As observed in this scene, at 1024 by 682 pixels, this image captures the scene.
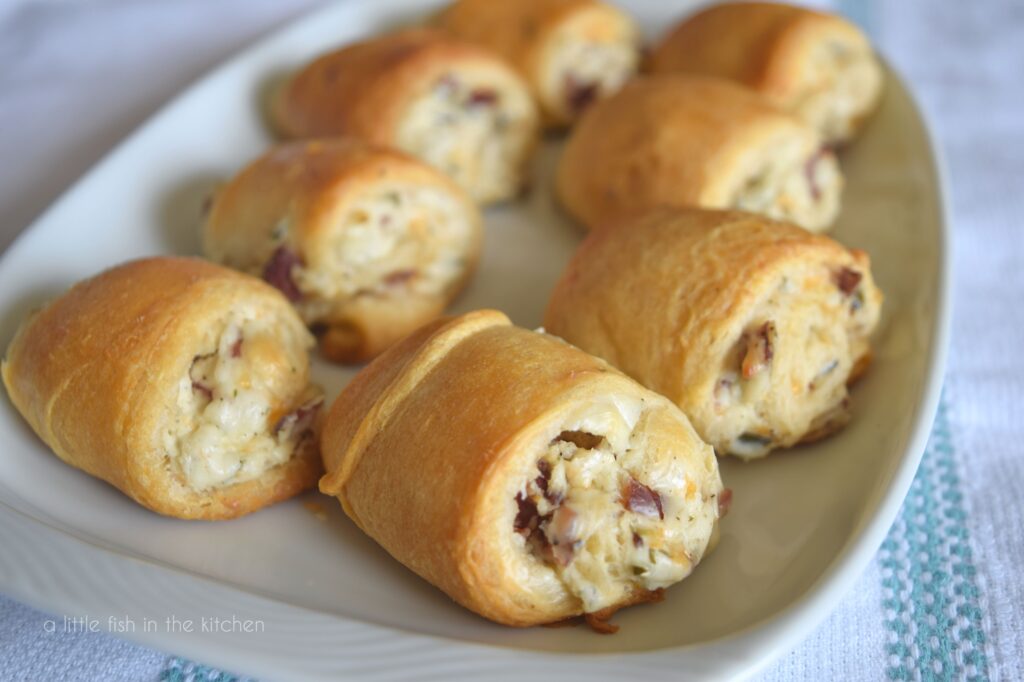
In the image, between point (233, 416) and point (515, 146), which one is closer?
point (233, 416)

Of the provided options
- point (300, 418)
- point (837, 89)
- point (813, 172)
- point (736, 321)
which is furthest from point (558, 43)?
point (300, 418)

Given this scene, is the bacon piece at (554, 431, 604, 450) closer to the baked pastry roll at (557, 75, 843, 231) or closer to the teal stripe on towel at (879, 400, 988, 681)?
the teal stripe on towel at (879, 400, 988, 681)

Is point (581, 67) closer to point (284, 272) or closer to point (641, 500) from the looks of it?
point (284, 272)

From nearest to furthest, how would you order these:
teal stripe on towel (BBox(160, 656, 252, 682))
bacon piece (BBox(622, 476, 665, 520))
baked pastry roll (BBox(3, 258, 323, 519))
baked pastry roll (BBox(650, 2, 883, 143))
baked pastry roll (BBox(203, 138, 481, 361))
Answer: bacon piece (BBox(622, 476, 665, 520)) < teal stripe on towel (BBox(160, 656, 252, 682)) < baked pastry roll (BBox(3, 258, 323, 519)) < baked pastry roll (BBox(203, 138, 481, 361)) < baked pastry roll (BBox(650, 2, 883, 143))

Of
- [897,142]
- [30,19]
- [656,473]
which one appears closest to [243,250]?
[656,473]

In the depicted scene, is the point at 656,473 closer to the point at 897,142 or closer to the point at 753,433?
the point at 753,433

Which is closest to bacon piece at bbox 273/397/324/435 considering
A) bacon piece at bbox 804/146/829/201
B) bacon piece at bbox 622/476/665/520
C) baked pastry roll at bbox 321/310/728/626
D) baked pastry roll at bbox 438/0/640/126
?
baked pastry roll at bbox 321/310/728/626

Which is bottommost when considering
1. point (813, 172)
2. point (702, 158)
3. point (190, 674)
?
point (190, 674)
